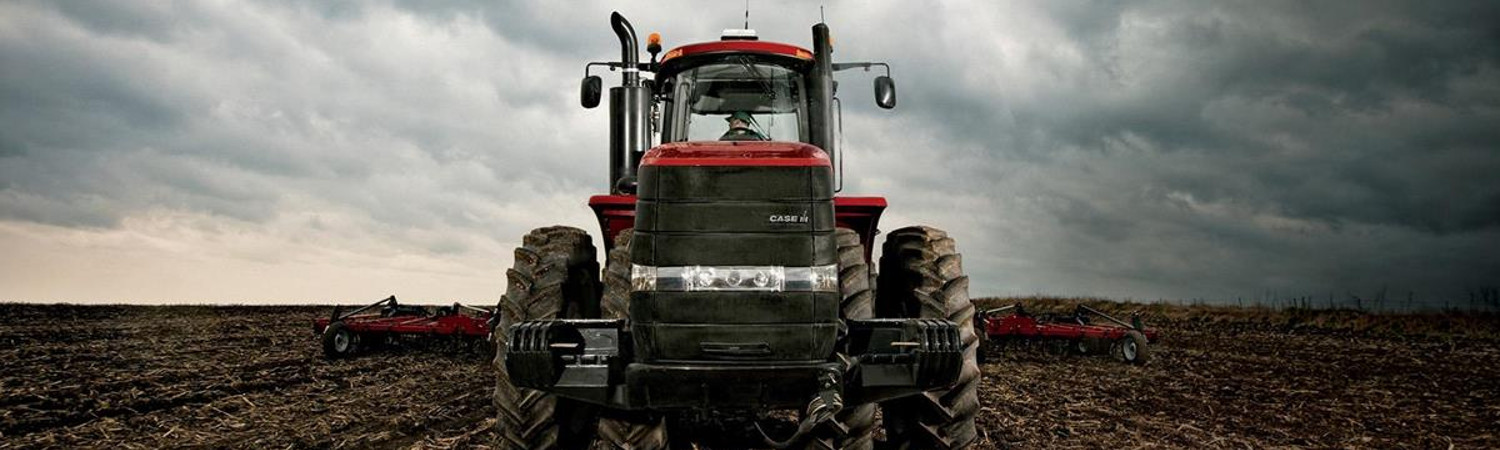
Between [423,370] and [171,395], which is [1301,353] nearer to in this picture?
[423,370]

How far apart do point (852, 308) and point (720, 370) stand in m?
1.08

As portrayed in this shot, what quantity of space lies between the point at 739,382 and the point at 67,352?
1481cm

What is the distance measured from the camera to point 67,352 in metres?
14.6

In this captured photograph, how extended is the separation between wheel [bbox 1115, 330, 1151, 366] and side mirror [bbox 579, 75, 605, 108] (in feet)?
35.9

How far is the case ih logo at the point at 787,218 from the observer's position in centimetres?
492

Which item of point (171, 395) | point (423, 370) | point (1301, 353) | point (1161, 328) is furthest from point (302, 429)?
point (1161, 328)

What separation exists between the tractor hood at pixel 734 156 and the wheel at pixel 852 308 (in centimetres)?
65

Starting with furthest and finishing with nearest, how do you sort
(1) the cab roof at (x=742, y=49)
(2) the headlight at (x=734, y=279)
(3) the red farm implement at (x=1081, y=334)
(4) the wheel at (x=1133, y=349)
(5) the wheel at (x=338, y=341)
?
1. (3) the red farm implement at (x=1081, y=334)
2. (4) the wheel at (x=1133, y=349)
3. (5) the wheel at (x=338, y=341)
4. (1) the cab roof at (x=742, y=49)
5. (2) the headlight at (x=734, y=279)

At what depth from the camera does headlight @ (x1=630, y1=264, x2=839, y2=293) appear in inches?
192

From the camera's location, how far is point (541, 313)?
5.78 meters

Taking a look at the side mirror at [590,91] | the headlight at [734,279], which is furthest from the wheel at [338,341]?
the headlight at [734,279]

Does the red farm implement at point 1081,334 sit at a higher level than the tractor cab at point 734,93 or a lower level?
lower

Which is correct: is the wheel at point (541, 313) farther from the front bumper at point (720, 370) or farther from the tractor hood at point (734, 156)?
the tractor hood at point (734, 156)

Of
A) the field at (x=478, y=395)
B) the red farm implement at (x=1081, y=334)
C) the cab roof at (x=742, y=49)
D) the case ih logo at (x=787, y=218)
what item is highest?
the cab roof at (x=742, y=49)
